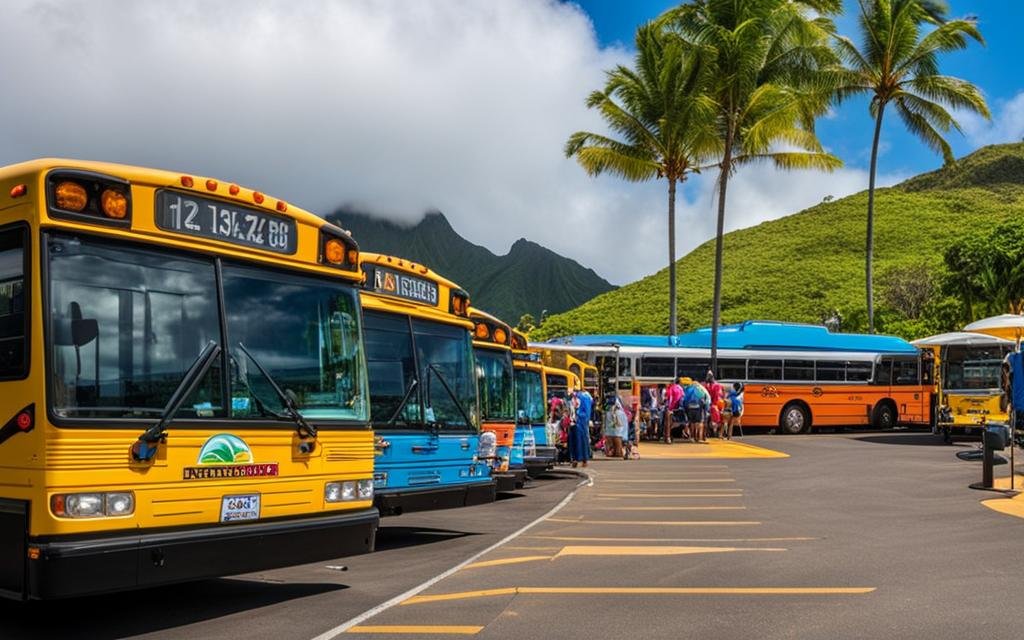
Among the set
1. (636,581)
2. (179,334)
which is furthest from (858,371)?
(179,334)

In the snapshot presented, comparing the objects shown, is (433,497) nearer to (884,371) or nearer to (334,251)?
(334,251)

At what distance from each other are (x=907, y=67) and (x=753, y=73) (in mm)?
8608

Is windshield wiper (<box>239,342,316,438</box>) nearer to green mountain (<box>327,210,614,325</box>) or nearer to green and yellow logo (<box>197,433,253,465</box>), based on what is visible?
green and yellow logo (<box>197,433,253,465</box>)

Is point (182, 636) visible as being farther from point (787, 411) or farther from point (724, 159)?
point (787, 411)

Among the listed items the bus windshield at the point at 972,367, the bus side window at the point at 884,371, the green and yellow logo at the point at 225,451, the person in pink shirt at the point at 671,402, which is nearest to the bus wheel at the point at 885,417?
the bus side window at the point at 884,371

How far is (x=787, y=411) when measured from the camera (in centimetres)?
3394

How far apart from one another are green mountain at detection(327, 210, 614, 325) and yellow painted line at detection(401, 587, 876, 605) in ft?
258

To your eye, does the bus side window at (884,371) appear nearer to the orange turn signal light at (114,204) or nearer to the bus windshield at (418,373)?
the bus windshield at (418,373)

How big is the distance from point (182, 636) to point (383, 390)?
13.3ft

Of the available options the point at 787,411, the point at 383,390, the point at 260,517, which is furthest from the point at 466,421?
the point at 787,411

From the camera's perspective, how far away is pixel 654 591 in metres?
7.80

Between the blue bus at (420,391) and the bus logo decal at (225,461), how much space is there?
10.2 feet

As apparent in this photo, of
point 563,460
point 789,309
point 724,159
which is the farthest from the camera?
point 789,309

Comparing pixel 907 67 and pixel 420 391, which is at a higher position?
pixel 907 67
